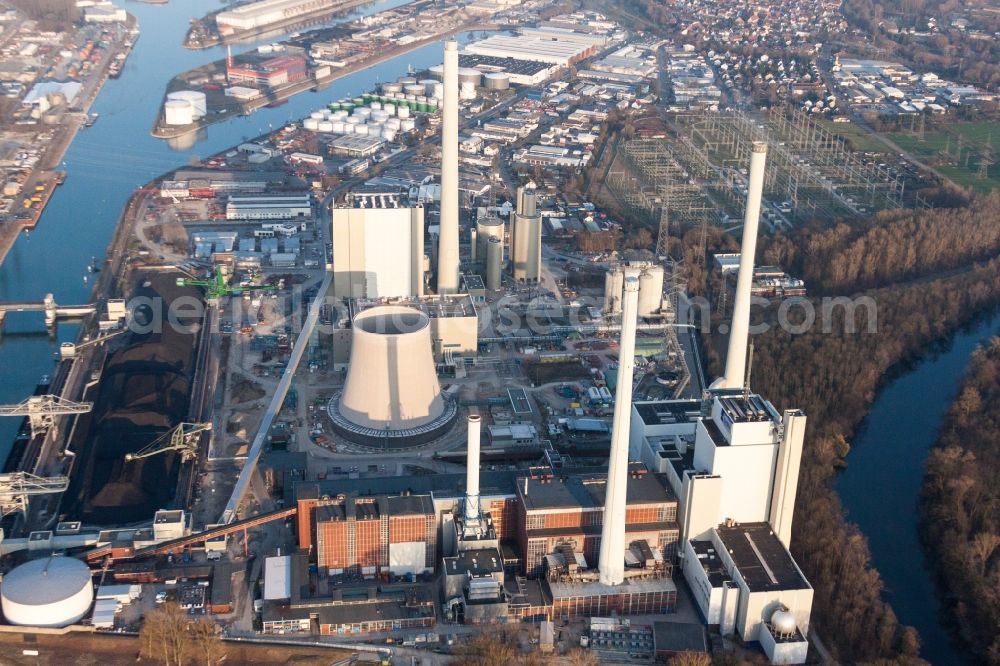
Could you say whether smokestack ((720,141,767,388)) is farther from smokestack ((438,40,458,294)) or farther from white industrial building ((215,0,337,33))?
white industrial building ((215,0,337,33))

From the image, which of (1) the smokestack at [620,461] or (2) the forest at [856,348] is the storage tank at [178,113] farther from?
(1) the smokestack at [620,461]

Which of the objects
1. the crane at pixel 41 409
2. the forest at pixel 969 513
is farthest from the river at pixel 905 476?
the crane at pixel 41 409

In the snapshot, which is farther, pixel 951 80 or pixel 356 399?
pixel 951 80

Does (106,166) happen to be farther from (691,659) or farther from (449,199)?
(691,659)

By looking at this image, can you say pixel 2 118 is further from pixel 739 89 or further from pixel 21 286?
pixel 739 89

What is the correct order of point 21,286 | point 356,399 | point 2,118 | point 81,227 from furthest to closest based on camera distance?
point 2,118, point 81,227, point 21,286, point 356,399

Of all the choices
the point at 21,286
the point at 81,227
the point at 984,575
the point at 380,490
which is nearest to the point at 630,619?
the point at 380,490
